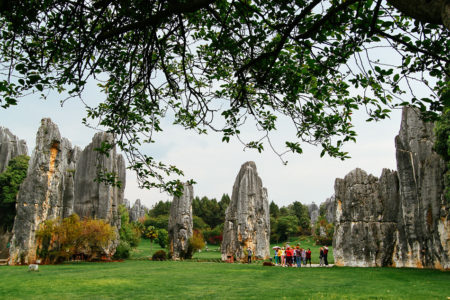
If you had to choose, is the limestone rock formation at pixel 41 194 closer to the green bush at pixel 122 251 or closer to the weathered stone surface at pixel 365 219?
the green bush at pixel 122 251

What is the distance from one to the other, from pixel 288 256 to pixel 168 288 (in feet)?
52.3

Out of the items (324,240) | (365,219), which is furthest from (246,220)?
(324,240)

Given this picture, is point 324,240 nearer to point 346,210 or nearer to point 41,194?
point 346,210

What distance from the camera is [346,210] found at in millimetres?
25844

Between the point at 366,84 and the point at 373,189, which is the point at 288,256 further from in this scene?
the point at 366,84

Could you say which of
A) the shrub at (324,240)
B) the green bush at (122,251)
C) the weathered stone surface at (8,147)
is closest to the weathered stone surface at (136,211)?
the weathered stone surface at (8,147)

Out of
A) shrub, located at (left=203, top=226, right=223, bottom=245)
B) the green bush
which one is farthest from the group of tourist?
shrub, located at (left=203, top=226, right=223, bottom=245)

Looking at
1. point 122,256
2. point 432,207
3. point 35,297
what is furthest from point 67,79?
point 122,256

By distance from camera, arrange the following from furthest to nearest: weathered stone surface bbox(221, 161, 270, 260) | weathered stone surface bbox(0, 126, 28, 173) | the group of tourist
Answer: weathered stone surface bbox(0, 126, 28, 173) → weathered stone surface bbox(221, 161, 270, 260) → the group of tourist

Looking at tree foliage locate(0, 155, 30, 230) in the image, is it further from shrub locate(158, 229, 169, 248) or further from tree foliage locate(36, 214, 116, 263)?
shrub locate(158, 229, 169, 248)

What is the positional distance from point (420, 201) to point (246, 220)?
18649 millimetres

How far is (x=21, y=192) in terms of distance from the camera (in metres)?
→ 28.3

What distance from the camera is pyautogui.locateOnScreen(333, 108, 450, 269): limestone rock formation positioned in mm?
20297

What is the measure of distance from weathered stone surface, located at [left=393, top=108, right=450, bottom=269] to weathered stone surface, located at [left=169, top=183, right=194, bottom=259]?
22238 mm
